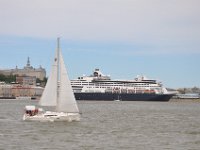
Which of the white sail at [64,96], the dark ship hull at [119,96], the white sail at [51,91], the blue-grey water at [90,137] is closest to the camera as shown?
the blue-grey water at [90,137]

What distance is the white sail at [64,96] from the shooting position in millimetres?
44375

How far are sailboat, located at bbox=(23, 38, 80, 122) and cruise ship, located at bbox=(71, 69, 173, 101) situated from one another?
102 metres

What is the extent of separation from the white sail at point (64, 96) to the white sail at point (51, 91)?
1.55ft

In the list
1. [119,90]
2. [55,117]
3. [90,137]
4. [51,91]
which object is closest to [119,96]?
[119,90]

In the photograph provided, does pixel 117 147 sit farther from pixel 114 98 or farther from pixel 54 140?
pixel 114 98

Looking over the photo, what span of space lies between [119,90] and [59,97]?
105 metres

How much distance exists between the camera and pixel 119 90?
14912cm

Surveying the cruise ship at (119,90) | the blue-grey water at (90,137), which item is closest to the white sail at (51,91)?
the blue-grey water at (90,137)

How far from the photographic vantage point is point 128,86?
150250 millimetres

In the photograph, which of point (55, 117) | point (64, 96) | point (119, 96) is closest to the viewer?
point (55, 117)

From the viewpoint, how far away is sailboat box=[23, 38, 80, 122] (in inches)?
1745

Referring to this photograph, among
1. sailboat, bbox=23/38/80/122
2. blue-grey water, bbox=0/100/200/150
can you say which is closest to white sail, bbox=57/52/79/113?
sailboat, bbox=23/38/80/122

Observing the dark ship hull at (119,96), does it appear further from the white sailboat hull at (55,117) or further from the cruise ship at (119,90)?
the white sailboat hull at (55,117)

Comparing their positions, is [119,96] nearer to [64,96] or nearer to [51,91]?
[51,91]
